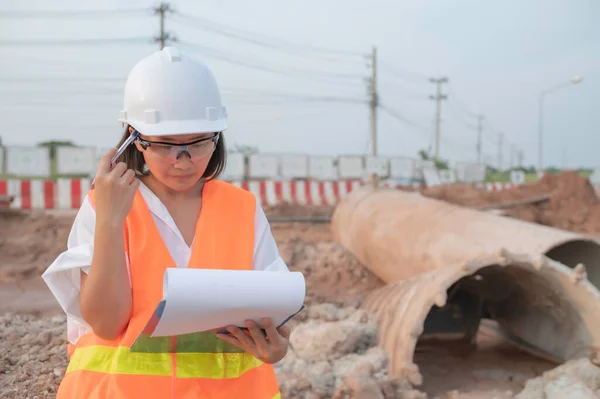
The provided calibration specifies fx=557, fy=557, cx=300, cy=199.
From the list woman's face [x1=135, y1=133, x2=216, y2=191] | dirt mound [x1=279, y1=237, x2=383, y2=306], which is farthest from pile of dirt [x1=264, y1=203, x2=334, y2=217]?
woman's face [x1=135, y1=133, x2=216, y2=191]

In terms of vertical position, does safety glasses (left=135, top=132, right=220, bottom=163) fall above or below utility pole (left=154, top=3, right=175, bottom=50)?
below

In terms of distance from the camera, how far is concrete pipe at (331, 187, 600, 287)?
5039mm

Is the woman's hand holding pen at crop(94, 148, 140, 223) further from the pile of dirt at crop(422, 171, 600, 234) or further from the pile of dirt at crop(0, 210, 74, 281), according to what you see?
the pile of dirt at crop(422, 171, 600, 234)

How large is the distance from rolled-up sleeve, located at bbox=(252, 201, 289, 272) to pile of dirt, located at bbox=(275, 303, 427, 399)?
204 centimetres

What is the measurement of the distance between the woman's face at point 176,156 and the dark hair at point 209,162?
115 mm

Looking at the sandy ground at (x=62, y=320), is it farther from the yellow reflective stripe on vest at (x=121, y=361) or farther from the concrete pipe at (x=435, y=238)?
the yellow reflective stripe on vest at (x=121, y=361)

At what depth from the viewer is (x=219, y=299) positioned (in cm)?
126

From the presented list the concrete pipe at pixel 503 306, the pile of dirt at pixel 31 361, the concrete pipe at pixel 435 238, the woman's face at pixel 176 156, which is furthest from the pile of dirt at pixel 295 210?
the woman's face at pixel 176 156

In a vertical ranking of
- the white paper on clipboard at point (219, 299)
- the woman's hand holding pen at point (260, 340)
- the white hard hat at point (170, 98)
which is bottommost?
the woman's hand holding pen at point (260, 340)

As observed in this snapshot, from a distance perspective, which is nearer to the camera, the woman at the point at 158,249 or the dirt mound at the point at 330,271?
the woman at the point at 158,249

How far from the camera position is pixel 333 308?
580 centimetres

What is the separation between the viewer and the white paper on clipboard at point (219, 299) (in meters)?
1.23

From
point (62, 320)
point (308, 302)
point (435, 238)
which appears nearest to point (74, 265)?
point (62, 320)

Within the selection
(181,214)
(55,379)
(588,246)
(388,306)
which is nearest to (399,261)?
(388,306)
